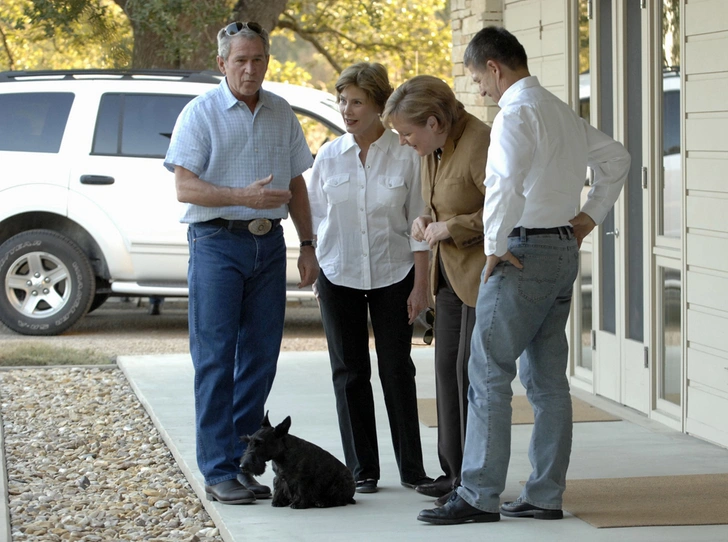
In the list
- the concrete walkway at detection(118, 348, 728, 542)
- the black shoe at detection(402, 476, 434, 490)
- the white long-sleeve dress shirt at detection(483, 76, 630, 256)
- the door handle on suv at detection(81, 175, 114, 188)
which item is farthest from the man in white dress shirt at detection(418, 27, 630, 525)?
the door handle on suv at detection(81, 175, 114, 188)

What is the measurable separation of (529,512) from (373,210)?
54.6 inches

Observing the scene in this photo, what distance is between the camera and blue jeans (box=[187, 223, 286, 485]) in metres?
4.87

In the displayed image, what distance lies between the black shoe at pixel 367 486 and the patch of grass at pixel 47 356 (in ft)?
14.2

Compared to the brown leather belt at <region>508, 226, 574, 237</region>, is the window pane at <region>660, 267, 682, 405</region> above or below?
below

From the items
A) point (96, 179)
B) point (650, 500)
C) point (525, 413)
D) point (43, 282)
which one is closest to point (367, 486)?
point (650, 500)

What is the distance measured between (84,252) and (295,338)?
198 centimetres

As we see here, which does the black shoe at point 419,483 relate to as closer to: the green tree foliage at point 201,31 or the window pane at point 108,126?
the window pane at point 108,126

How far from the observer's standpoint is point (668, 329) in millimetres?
6539

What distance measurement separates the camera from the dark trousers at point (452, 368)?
4.68m

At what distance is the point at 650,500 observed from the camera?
193 inches

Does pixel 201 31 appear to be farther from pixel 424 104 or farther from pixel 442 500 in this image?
pixel 442 500

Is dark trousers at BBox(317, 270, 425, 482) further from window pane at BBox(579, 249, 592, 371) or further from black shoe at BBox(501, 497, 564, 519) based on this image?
window pane at BBox(579, 249, 592, 371)

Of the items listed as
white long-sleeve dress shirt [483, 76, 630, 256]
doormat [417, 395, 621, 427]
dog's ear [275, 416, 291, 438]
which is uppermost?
white long-sleeve dress shirt [483, 76, 630, 256]

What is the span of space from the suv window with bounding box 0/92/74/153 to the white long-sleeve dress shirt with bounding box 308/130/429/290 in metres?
5.85
